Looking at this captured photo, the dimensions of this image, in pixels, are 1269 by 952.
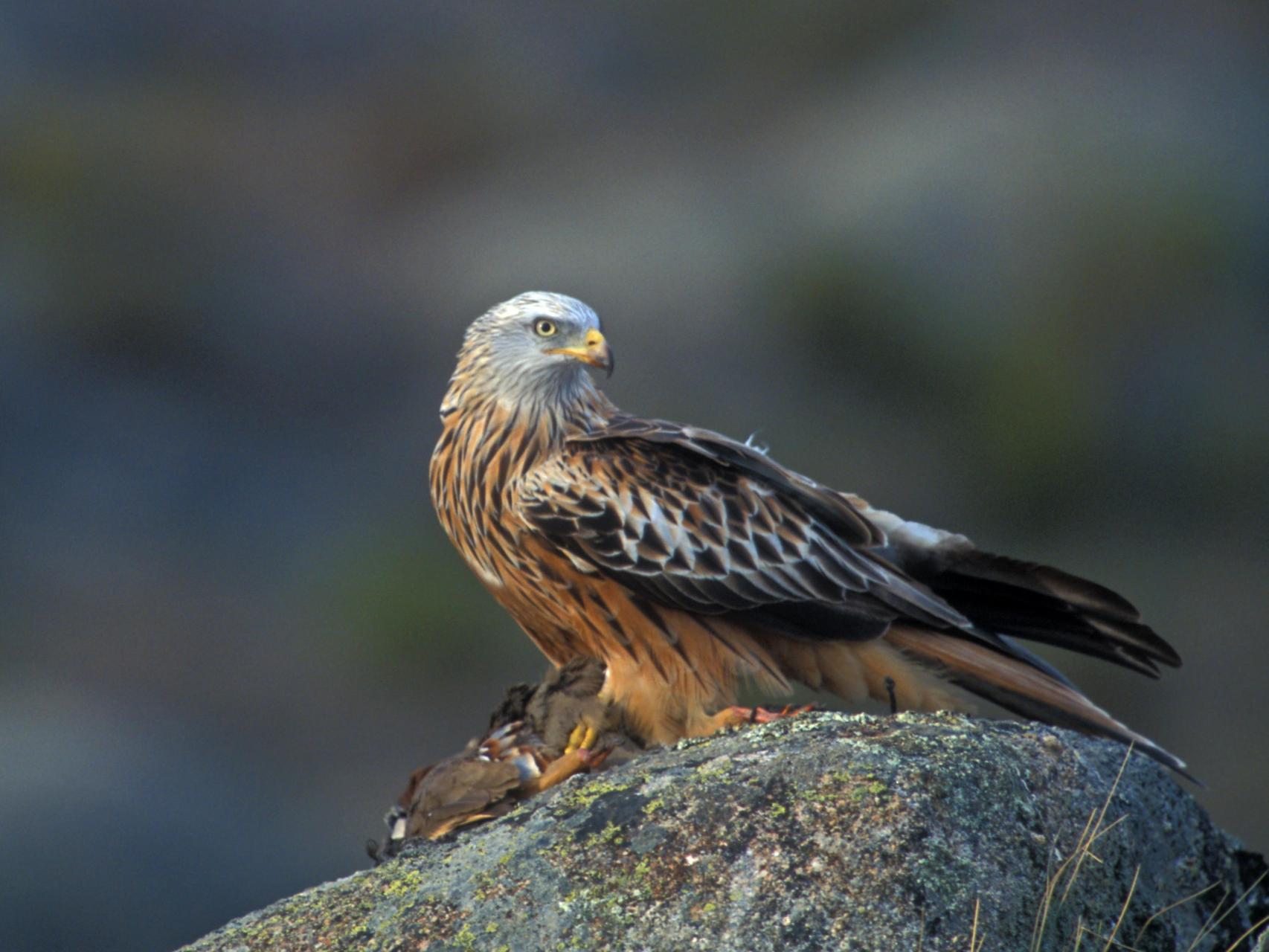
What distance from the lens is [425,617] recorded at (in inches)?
683

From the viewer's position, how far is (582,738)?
5.35 metres

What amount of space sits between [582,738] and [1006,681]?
1458mm

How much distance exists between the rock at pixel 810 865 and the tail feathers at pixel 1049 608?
4.03 feet

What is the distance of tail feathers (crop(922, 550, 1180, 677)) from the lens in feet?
17.9

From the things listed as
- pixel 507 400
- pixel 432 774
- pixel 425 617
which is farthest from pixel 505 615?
pixel 432 774

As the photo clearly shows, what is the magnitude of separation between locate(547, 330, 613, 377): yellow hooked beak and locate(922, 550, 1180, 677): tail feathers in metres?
1.45

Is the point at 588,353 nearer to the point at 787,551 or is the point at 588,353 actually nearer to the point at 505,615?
the point at 787,551

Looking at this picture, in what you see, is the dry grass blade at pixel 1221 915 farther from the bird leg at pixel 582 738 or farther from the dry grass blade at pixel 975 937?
the bird leg at pixel 582 738

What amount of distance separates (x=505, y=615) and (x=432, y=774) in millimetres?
12194

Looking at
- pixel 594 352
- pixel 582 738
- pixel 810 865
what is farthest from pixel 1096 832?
pixel 594 352

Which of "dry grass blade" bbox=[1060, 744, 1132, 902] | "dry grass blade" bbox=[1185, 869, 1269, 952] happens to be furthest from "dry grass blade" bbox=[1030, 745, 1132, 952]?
"dry grass blade" bbox=[1185, 869, 1269, 952]

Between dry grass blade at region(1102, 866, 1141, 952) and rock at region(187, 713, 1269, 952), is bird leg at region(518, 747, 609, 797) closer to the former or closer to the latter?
rock at region(187, 713, 1269, 952)

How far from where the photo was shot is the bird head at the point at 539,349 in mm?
6395

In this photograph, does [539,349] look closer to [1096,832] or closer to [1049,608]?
[1049,608]
